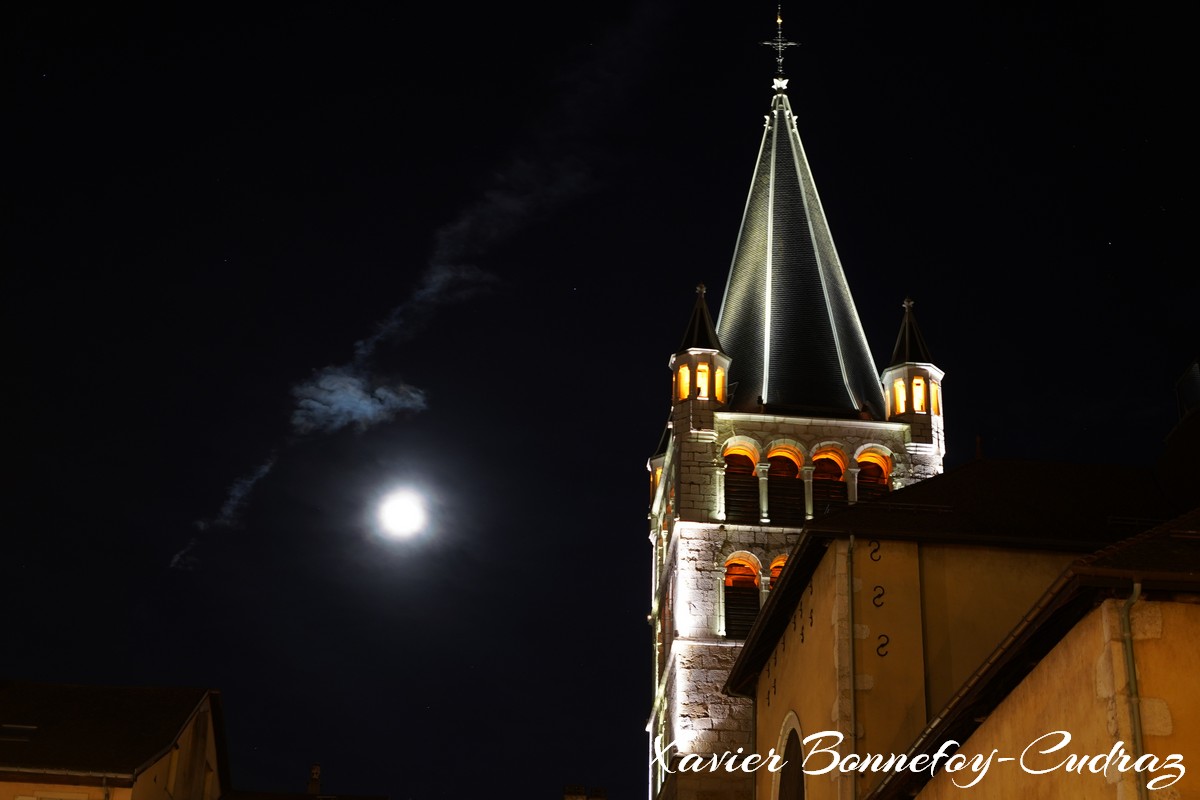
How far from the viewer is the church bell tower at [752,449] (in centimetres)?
4478

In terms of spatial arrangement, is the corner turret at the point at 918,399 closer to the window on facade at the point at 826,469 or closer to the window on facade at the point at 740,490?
the window on facade at the point at 826,469

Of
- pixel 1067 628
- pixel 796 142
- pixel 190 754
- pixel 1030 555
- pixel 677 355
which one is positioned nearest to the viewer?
pixel 1067 628

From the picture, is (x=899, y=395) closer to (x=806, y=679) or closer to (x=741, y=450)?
(x=741, y=450)

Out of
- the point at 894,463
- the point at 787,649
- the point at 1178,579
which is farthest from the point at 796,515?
the point at 1178,579

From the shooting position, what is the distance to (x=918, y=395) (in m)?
50.6

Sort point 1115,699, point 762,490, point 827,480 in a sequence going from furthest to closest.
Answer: point 827,480
point 762,490
point 1115,699

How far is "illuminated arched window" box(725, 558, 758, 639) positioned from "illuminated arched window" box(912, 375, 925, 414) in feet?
24.7

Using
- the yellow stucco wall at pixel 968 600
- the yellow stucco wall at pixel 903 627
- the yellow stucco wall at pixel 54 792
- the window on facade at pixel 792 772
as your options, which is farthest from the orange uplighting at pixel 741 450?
the yellow stucco wall at pixel 968 600

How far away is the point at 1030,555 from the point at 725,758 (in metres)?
19.1

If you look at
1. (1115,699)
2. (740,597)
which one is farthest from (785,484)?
(1115,699)

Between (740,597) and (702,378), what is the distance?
23.3 feet

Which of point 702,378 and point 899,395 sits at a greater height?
point 702,378

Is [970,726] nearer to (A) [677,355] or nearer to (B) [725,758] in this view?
(B) [725,758]

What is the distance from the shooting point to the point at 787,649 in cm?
2670
